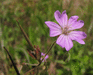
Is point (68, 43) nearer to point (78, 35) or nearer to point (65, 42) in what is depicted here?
point (65, 42)

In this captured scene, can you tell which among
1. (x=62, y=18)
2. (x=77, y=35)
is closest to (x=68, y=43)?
(x=77, y=35)

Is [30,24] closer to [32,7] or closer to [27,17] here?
[27,17]

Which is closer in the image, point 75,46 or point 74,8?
point 75,46

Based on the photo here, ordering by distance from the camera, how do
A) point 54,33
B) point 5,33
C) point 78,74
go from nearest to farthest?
point 54,33 < point 78,74 < point 5,33

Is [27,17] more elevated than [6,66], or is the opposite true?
[27,17]

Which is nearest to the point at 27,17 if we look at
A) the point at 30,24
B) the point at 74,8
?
the point at 30,24

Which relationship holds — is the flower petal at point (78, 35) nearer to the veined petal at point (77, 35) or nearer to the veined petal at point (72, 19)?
the veined petal at point (77, 35)

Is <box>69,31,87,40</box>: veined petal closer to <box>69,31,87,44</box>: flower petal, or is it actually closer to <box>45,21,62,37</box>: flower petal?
<box>69,31,87,44</box>: flower petal
